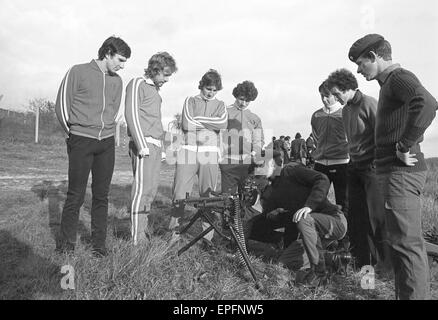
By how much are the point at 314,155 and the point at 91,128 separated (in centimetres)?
261

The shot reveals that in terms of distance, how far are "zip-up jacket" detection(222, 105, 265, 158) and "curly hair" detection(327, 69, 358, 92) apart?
144cm

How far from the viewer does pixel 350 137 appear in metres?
3.89

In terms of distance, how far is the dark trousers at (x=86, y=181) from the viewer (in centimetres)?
354

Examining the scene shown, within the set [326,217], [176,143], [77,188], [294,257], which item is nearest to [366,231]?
[326,217]

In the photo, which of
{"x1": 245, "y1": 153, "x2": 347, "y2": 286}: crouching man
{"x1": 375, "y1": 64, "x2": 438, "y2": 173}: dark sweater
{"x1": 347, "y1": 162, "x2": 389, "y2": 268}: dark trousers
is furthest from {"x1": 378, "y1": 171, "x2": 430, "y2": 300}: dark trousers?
{"x1": 347, "y1": 162, "x2": 389, "y2": 268}: dark trousers

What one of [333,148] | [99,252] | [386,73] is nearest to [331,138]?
[333,148]

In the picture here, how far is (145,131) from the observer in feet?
13.1

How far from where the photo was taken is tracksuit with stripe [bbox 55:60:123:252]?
3545mm

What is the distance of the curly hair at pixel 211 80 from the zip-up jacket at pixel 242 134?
24.7 inches

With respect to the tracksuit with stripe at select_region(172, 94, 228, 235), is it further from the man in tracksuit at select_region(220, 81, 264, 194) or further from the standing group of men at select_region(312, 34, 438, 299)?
the standing group of men at select_region(312, 34, 438, 299)

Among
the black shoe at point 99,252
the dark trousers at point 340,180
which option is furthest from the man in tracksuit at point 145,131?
the dark trousers at point 340,180

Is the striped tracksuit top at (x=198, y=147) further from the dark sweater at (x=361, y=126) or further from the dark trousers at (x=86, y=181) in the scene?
the dark sweater at (x=361, y=126)
